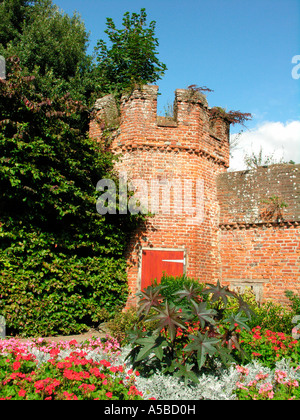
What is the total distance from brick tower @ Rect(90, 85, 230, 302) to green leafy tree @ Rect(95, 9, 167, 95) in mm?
2918

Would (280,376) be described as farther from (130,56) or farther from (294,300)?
(130,56)

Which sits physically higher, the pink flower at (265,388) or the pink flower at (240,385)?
the pink flower at (265,388)

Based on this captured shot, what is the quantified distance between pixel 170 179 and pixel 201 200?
1.13 m

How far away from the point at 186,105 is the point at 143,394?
8.62 m

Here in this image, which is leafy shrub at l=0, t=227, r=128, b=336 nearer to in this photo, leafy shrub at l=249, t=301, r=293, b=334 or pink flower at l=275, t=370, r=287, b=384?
leafy shrub at l=249, t=301, r=293, b=334

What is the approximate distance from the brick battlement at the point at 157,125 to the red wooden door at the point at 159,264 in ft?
10.1

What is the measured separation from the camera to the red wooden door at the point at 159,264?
9.71 meters

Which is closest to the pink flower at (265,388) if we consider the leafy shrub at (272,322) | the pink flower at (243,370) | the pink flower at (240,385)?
the pink flower at (240,385)

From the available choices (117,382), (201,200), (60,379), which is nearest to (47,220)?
(201,200)

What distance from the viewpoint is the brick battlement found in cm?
1038

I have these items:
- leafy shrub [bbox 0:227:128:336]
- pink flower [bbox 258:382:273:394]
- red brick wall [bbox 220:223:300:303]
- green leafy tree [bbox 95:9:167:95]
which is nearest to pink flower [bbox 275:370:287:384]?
pink flower [bbox 258:382:273:394]

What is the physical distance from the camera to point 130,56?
13289 mm

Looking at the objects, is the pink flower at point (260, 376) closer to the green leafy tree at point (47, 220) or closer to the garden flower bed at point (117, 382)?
the garden flower bed at point (117, 382)
